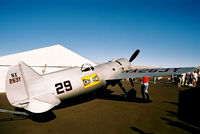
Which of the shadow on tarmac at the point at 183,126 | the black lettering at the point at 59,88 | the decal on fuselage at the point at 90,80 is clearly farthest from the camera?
the decal on fuselage at the point at 90,80

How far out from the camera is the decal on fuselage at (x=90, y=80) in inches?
228

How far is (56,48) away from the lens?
15.1 meters

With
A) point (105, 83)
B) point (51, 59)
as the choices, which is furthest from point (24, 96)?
point (51, 59)

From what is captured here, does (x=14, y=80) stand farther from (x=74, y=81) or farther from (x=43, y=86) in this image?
(x=74, y=81)

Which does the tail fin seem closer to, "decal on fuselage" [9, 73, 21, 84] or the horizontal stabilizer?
"decal on fuselage" [9, 73, 21, 84]

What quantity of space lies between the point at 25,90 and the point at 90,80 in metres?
2.81

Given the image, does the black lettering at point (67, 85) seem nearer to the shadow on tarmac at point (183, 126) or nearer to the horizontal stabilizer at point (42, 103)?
the horizontal stabilizer at point (42, 103)

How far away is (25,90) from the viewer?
446cm

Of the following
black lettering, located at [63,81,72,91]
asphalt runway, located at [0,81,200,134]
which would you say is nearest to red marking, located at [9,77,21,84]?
asphalt runway, located at [0,81,200,134]

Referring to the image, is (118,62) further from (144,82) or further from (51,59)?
(51,59)

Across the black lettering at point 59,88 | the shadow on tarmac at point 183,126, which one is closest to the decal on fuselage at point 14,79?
the black lettering at point 59,88

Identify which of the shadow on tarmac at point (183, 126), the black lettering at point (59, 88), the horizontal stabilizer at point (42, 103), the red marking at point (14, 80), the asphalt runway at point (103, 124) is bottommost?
the asphalt runway at point (103, 124)

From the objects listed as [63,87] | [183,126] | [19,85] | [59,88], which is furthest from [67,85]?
[183,126]

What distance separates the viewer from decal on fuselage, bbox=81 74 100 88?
19.0ft
